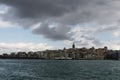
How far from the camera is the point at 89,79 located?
81250mm

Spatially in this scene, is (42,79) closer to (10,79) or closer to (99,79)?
(10,79)

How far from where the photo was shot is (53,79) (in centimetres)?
8069

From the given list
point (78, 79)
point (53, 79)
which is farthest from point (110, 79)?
point (53, 79)

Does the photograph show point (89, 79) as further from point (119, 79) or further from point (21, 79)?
point (21, 79)

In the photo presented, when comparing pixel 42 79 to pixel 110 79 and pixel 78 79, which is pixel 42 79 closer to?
pixel 78 79

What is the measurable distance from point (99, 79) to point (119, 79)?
4.91 m

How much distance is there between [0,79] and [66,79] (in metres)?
16.1

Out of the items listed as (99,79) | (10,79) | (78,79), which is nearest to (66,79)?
(78,79)

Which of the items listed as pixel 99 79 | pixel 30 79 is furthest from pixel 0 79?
pixel 99 79

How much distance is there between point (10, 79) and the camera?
80.2 m

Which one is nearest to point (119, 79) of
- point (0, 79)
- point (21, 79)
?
point (21, 79)

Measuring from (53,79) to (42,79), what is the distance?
2.68m

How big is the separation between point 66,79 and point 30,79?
28.7 ft

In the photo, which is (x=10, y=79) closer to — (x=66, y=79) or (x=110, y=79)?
(x=66, y=79)
